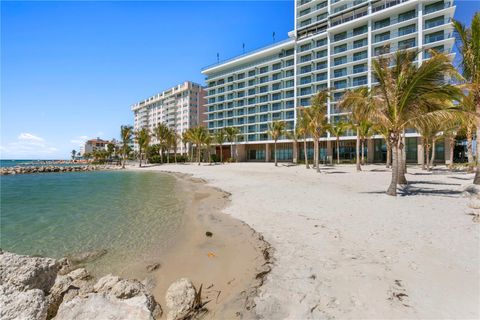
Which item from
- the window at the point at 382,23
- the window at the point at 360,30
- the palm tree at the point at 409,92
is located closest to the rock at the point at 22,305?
the palm tree at the point at 409,92

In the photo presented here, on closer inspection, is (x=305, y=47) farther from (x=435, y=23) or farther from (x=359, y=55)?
(x=435, y=23)

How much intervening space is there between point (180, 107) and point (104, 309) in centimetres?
10514

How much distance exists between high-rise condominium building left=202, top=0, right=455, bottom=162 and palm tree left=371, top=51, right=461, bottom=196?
94.9ft

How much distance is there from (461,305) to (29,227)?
49.6 ft

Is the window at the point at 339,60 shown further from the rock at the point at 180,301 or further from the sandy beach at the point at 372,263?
the rock at the point at 180,301

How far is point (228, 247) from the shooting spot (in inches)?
275

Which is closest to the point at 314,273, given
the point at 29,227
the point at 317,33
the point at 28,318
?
the point at 28,318

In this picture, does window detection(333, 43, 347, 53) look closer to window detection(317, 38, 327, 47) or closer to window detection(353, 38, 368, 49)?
window detection(353, 38, 368, 49)

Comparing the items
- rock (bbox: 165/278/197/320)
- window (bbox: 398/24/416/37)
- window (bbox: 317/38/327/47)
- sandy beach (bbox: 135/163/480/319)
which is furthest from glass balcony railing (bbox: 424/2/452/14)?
rock (bbox: 165/278/197/320)

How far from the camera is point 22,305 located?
3676 mm

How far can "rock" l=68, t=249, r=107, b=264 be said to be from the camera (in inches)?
274

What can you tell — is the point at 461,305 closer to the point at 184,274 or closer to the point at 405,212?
the point at 184,274

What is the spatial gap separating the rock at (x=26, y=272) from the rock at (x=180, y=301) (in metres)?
2.87

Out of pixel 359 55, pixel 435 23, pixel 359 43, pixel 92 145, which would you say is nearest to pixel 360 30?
pixel 359 43
